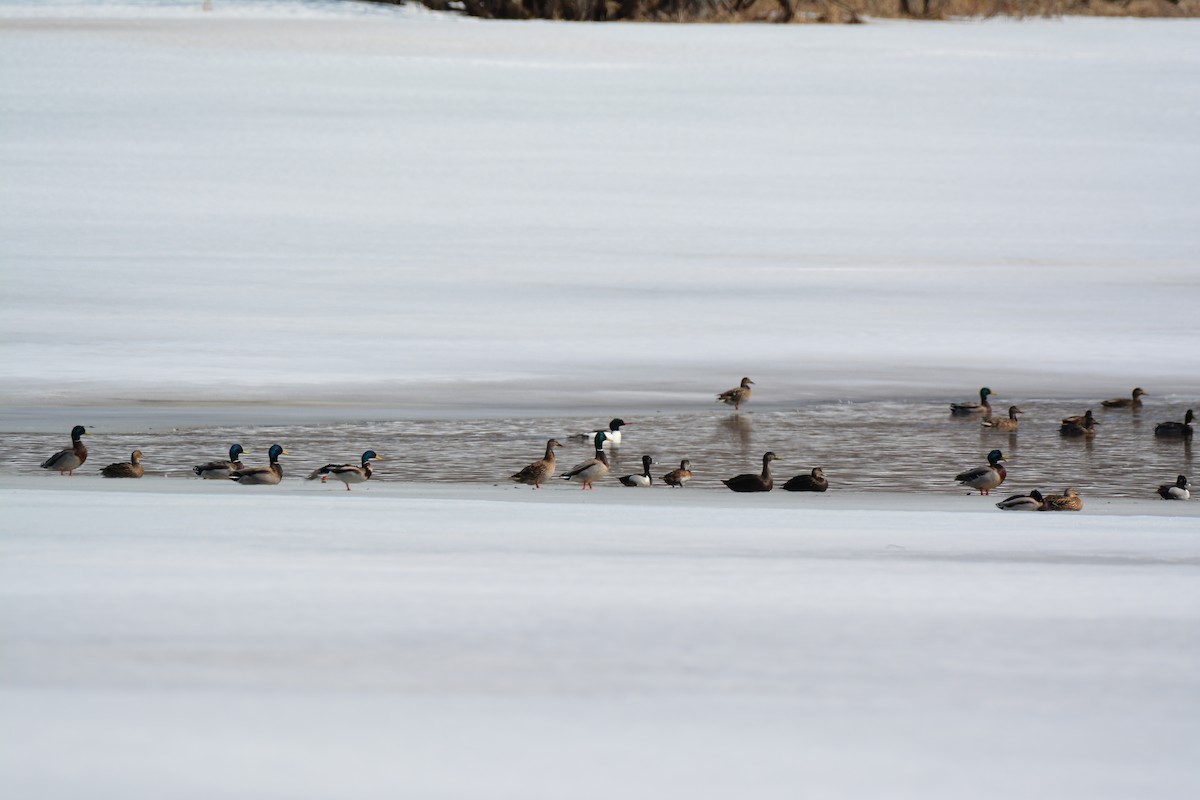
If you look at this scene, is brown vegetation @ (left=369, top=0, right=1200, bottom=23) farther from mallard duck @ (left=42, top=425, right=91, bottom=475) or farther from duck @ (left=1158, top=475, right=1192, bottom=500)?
duck @ (left=1158, top=475, right=1192, bottom=500)

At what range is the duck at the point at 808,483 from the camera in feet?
26.7

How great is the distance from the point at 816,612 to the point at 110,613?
1.73 meters

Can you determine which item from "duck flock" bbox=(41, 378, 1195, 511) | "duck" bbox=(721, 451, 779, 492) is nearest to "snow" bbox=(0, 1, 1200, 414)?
"duck flock" bbox=(41, 378, 1195, 511)

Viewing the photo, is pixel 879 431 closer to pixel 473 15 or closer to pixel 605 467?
pixel 605 467

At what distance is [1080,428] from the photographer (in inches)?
392

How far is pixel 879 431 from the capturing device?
989 centimetres

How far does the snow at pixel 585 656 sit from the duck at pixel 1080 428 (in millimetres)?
3134

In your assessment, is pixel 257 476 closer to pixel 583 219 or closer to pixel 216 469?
pixel 216 469

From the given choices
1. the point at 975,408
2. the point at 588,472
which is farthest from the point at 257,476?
the point at 975,408

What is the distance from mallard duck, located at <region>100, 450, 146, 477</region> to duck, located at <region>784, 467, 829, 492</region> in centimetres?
260

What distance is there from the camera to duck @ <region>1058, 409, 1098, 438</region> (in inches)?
391

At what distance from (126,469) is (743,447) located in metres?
2.97

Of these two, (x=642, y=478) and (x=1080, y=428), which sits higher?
(x=1080, y=428)

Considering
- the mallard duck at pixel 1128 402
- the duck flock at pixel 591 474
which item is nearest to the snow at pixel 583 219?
the mallard duck at pixel 1128 402
